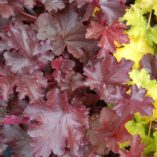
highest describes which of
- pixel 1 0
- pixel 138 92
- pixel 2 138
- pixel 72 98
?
pixel 1 0

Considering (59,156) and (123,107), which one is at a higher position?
(123,107)

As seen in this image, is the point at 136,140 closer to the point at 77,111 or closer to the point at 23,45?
the point at 77,111

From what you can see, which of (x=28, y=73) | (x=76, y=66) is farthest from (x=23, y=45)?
(x=76, y=66)

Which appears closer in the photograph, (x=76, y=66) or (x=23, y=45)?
(x=23, y=45)

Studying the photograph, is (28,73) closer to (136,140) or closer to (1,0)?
(1,0)

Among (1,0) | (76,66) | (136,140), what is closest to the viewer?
(136,140)

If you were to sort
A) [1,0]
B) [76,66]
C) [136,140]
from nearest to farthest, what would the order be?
[136,140] < [1,0] < [76,66]
